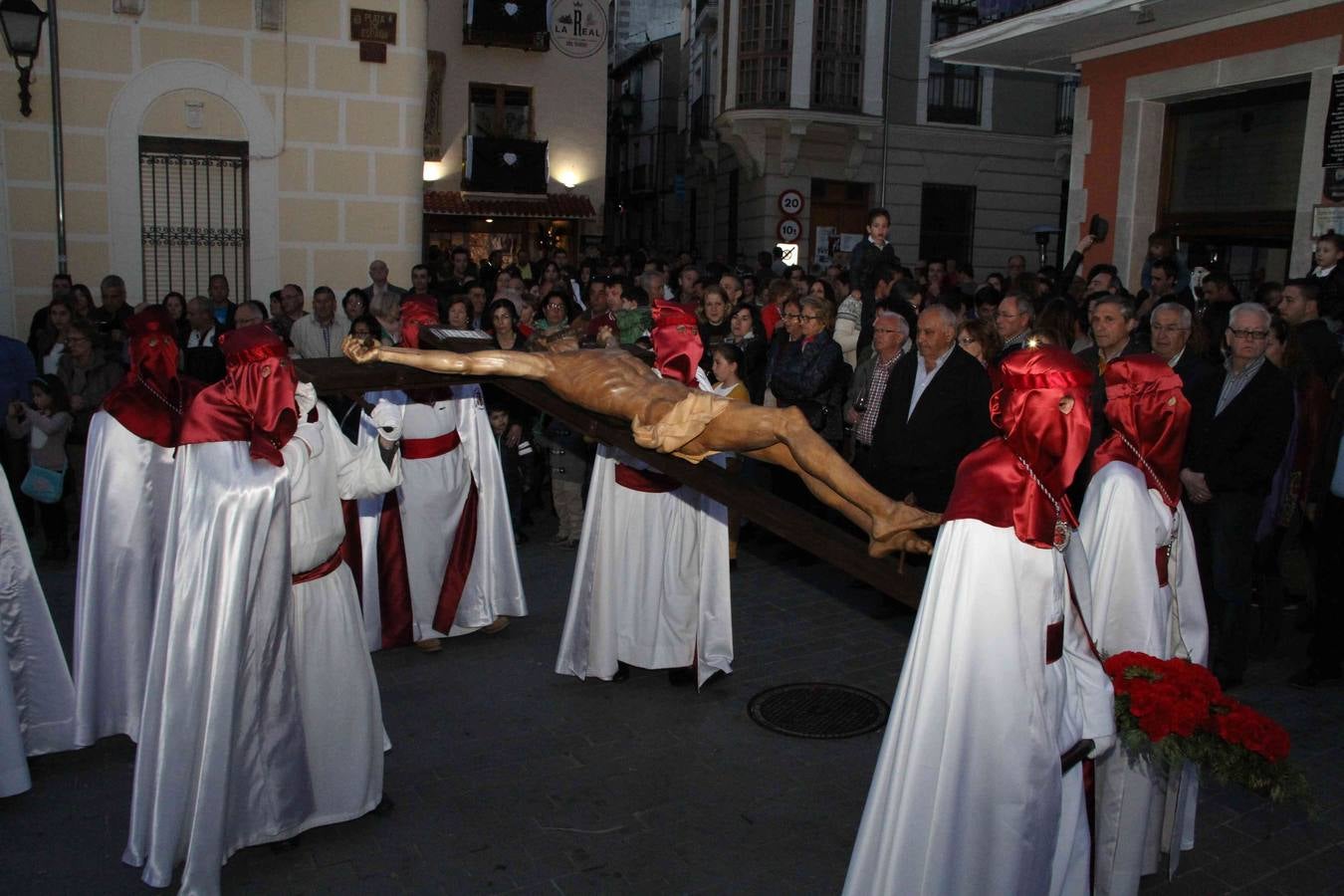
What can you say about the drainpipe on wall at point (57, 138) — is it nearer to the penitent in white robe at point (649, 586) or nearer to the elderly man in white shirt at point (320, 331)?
the elderly man in white shirt at point (320, 331)

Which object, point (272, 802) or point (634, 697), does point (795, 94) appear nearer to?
point (634, 697)

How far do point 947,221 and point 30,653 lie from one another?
2226cm

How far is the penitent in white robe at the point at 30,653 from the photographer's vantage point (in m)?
5.21

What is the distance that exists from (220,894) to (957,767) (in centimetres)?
274

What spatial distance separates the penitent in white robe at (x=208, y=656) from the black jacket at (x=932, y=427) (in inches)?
160

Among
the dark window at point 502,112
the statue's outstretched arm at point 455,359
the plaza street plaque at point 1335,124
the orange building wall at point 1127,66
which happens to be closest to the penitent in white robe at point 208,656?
the statue's outstretched arm at point 455,359

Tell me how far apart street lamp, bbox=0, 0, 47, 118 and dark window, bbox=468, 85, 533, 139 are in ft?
48.7


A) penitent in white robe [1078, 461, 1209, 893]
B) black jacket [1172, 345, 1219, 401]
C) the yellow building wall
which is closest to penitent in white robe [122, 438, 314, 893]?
penitent in white robe [1078, 461, 1209, 893]

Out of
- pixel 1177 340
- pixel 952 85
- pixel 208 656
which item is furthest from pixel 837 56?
pixel 208 656

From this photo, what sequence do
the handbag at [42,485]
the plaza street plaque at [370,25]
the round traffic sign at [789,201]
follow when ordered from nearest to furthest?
the handbag at [42,485] < the plaza street plaque at [370,25] < the round traffic sign at [789,201]

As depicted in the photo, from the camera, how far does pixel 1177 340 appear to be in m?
6.41

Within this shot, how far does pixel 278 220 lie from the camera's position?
39.5 feet

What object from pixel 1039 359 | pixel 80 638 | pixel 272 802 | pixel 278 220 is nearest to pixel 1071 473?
pixel 1039 359

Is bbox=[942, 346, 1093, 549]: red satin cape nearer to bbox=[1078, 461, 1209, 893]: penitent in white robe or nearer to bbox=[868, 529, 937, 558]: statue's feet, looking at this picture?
bbox=[868, 529, 937, 558]: statue's feet
